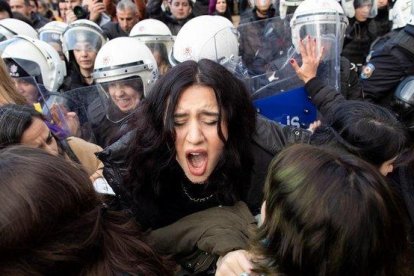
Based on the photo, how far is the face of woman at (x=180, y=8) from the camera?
5891 mm

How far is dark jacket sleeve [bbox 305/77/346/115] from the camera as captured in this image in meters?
2.42

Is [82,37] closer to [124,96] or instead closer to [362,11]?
[124,96]

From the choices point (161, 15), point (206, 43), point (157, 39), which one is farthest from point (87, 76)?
point (161, 15)

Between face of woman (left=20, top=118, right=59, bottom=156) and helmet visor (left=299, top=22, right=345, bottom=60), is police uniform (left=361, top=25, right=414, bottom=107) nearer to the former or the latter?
helmet visor (left=299, top=22, right=345, bottom=60)

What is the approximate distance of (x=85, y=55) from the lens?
13.8ft

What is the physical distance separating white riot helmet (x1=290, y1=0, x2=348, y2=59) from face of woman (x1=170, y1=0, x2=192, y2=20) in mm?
2803

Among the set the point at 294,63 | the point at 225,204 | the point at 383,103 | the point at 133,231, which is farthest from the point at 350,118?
the point at 383,103

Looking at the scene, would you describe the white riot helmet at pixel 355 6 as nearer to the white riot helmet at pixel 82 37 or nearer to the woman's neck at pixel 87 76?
the white riot helmet at pixel 82 37

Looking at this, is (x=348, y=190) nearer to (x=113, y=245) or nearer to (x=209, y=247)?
(x=209, y=247)

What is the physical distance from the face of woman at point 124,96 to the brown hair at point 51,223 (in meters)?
1.82

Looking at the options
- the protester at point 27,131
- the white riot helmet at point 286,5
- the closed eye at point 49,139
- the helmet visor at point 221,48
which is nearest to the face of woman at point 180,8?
the white riot helmet at point 286,5

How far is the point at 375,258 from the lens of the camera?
1.13 meters

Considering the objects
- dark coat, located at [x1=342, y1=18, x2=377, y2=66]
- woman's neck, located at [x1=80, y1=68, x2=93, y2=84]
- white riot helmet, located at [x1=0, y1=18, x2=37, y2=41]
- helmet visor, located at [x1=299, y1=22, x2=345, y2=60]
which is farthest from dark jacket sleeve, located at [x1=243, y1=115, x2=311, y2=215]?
dark coat, located at [x1=342, y1=18, x2=377, y2=66]

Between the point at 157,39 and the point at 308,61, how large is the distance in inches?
81.0
